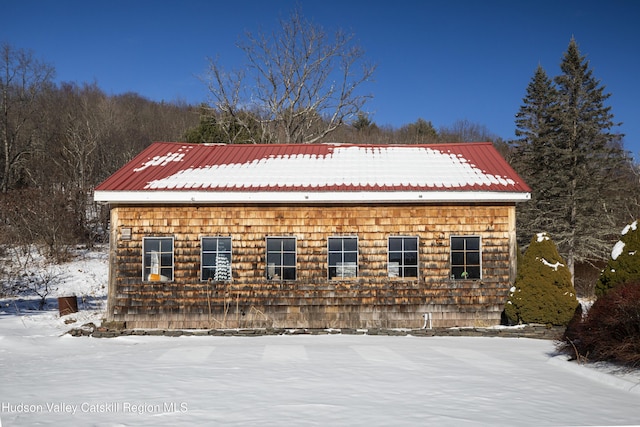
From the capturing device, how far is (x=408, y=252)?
16031 mm

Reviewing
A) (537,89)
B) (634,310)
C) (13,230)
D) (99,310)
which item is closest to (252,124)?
(13,230)

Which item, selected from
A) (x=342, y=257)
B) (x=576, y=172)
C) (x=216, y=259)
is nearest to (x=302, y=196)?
(x=342, y=257)

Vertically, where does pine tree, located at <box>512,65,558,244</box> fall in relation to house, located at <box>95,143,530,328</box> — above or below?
above

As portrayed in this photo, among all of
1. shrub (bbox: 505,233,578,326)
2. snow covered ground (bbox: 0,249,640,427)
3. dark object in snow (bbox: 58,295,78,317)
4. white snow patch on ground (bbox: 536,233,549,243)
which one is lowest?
snow covered ground (bbox: 0,249,640,427)

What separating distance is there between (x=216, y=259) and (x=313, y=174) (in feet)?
11.3

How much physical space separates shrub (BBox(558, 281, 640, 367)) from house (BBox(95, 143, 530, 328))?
524cm

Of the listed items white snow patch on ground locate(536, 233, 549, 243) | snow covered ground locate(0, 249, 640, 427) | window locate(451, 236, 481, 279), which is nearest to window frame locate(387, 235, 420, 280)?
window locate(451, 236, 481, 279)

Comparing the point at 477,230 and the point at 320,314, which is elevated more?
the point at 477,230

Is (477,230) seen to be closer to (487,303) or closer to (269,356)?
(487,303)

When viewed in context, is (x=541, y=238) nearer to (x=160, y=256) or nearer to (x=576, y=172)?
(x=160, y=256)

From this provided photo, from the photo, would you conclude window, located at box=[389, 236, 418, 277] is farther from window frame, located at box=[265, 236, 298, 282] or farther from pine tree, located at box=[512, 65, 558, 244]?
pine tree, located at box=[512, 65, 558, 244]

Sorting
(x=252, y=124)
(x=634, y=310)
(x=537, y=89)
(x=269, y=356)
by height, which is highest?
(x=537, y=89)

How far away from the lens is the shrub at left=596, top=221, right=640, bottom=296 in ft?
36.3

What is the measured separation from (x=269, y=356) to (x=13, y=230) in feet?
77.7
